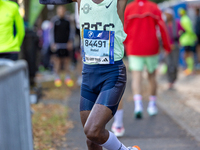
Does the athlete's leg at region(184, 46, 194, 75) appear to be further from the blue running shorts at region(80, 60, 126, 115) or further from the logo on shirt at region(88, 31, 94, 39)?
the logo on shirt at region(88, 31, 94, 39)

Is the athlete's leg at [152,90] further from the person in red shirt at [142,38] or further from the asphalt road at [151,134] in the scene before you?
the asphalt road at [151,134]

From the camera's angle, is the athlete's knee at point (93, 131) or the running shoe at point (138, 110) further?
the running shoe at point (138, 110)

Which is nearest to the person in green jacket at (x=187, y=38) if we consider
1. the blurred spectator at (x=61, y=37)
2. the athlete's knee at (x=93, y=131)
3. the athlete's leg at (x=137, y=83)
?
the blurred spectator at (x=61, y=37)

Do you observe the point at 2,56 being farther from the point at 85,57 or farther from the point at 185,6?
the point at 185,6

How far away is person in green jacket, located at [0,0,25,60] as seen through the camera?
520cm

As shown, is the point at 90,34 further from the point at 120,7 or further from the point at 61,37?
the point at 61,37

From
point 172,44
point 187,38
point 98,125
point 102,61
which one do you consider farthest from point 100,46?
point 187,38

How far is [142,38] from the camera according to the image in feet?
20.4

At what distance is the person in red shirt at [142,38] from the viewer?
607 cm

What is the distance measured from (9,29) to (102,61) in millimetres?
2508

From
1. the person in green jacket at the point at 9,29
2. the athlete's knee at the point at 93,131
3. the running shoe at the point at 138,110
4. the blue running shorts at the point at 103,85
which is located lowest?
the running shoe at the point at 138,110

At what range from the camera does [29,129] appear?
123 inches

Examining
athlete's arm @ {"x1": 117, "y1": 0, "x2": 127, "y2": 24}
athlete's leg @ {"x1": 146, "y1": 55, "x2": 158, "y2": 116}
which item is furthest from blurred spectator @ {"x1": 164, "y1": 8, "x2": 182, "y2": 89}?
athlete's arm @ {"x1": 117, "y1": 0, "x2": 127, "y2": 24}

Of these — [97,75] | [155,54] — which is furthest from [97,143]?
[155,54]
